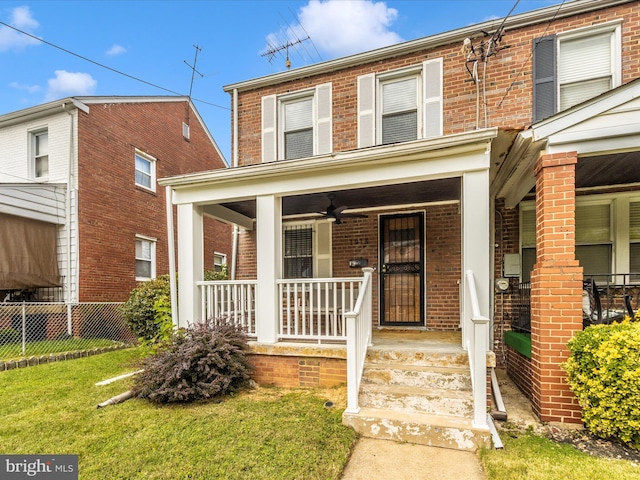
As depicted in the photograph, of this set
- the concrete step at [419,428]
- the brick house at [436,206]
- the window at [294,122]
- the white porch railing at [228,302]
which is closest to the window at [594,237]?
the brick house at [436,206]

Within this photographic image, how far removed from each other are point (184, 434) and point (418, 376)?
257cm

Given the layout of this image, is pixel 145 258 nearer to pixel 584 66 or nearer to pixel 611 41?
pixel 584 66

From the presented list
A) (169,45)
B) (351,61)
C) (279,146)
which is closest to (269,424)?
(279,146)

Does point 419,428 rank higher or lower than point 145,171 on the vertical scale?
lower

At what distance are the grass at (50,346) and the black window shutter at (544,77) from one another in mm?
9818

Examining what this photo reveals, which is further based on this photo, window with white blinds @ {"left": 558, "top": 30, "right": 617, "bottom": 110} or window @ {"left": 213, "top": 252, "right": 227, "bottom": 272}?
window @ {"left": 213, "top": 252, "right": 227, "bottom": 272}

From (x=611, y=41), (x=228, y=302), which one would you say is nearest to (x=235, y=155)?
(x=228, y=302)

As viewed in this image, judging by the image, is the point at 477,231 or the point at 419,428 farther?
the point at 477,231

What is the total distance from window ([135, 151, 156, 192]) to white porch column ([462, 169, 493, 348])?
33.2 ft

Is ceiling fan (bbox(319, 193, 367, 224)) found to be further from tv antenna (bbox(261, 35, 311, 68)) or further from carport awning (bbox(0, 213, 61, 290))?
carport awning (bbox(0, 213, 61, 290))

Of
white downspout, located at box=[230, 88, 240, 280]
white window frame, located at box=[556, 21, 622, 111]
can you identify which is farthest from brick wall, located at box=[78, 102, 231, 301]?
white window frame, located at box=[556, 21, 622, 111]

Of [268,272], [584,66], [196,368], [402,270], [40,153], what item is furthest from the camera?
[40,153]

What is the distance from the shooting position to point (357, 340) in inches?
158

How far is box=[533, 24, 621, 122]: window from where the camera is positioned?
5637 millimetres
